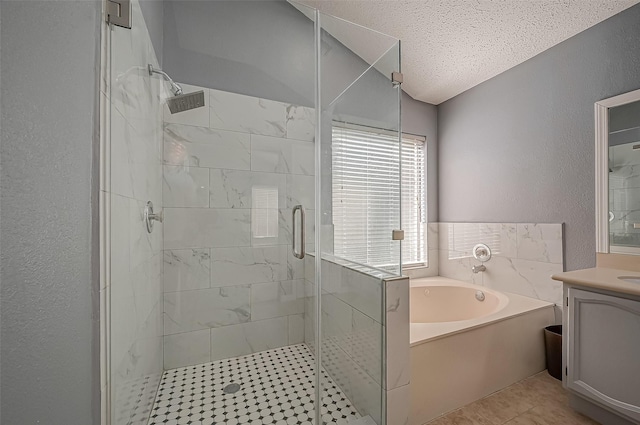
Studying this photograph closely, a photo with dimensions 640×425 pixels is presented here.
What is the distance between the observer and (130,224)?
116 centimetres

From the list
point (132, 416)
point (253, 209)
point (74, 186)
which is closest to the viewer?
point (74, 186)

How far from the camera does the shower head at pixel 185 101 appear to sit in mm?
1677

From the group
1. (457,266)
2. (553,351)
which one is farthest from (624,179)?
(457,266)

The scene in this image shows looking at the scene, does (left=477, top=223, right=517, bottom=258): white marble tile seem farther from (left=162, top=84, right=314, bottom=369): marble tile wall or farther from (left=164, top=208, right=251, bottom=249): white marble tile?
(left=164, top=208, right=251, bottom=249): white marble tile

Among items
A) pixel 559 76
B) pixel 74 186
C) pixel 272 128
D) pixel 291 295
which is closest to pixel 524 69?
pixel 559 76

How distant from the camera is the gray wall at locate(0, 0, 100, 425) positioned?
1.98ft

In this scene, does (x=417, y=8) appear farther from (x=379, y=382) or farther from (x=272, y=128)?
(x=379, y=382)

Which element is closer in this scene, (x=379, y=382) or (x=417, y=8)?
(x=379, y=382)

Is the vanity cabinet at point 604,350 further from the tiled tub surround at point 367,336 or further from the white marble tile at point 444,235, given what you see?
the white marble tile at point 444,235

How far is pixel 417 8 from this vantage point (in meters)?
1.96

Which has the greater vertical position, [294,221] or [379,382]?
[294,221]

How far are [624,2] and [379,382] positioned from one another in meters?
2.85

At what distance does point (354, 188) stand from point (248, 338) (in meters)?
1.30

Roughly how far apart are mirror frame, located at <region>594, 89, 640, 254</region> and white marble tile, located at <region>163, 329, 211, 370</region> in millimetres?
2819
